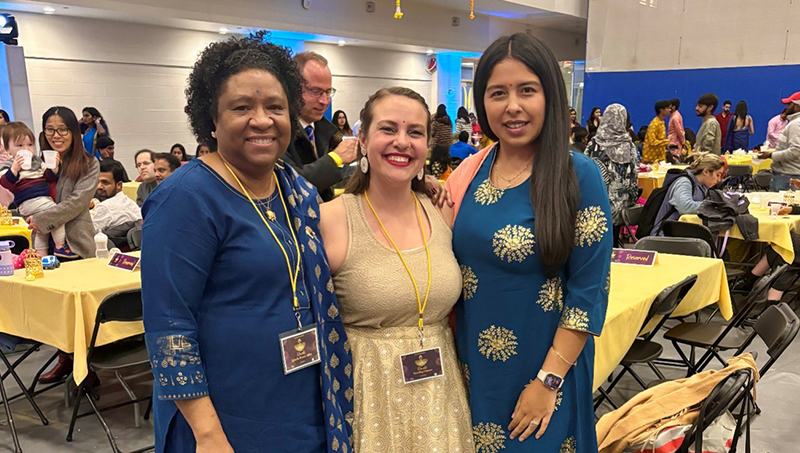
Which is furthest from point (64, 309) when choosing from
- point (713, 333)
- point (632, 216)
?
point (632, 216)

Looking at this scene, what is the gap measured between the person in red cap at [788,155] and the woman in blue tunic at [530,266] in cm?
597

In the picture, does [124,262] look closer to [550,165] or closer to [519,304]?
[519,304]

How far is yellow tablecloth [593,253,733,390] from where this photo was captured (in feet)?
8.90

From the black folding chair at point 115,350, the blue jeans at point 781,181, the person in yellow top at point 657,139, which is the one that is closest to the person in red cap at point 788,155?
the blue jeans at point 781,181

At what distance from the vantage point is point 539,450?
65.2 inches

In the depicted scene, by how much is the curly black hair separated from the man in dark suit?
664 millimetres

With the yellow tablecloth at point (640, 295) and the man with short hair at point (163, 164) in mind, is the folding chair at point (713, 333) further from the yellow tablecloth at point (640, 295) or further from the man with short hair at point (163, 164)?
the man with short hair at point (163, 164)

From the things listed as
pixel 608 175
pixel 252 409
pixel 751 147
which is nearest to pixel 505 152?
pixel 252 409

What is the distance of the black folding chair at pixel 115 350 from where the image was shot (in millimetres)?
2953

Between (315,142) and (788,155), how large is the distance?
5937 millimetres

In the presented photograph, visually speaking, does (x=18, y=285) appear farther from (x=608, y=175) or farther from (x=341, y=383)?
(x=608, y=175)

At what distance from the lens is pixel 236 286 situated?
4.37ft

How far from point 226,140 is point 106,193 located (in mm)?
4591

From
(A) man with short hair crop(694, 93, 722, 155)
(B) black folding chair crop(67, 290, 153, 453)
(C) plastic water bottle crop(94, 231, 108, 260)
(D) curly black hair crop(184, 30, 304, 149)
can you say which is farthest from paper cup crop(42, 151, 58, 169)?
(A) man with short hair crop(694, 93, 722, 155)
